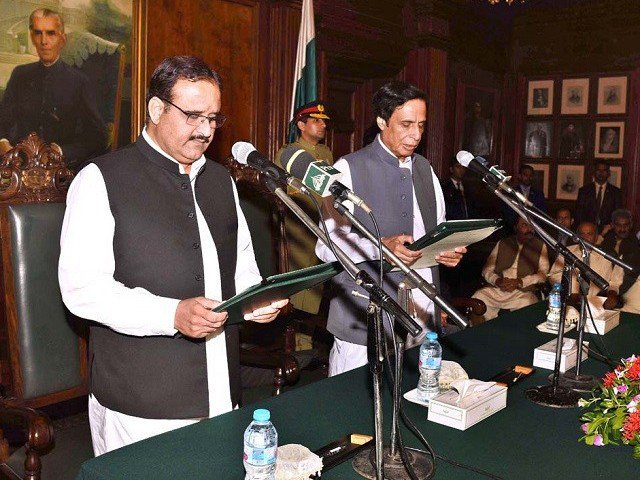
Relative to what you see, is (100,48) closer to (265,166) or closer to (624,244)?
(265,166)

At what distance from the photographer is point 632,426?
149 centimetres

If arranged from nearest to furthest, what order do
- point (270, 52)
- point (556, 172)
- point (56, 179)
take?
point (56, 179), point (270, 52), point (556, 172)

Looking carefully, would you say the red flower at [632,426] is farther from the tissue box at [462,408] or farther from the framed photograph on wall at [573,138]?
the framed photograph on wall at [573,138]

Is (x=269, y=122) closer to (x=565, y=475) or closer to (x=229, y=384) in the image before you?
(x=229, y=384)

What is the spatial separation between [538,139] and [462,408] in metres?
7.81

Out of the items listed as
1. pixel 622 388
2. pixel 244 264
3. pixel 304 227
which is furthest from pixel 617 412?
pixel 304 227

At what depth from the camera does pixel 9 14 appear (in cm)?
329

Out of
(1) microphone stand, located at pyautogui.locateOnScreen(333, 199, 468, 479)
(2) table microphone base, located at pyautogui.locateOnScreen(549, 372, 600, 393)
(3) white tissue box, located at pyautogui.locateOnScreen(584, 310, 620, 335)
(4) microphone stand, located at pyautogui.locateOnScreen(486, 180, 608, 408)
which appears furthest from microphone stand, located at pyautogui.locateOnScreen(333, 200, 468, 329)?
(3) white tissue box, located at pyautogui.locateOnScreen(584, 310, 620, 335)

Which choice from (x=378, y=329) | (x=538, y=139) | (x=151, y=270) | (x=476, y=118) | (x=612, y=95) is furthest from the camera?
(x=538, y=139)

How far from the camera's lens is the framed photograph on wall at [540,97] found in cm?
872

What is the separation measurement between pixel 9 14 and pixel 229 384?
237 cm

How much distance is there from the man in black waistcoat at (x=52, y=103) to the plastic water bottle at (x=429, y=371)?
98.3 inches

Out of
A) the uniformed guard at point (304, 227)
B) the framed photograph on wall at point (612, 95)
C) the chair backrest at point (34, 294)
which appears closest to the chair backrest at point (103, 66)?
the uniformed guard at point (304, 227)

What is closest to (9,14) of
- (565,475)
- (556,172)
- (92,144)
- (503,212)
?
(92,144)
